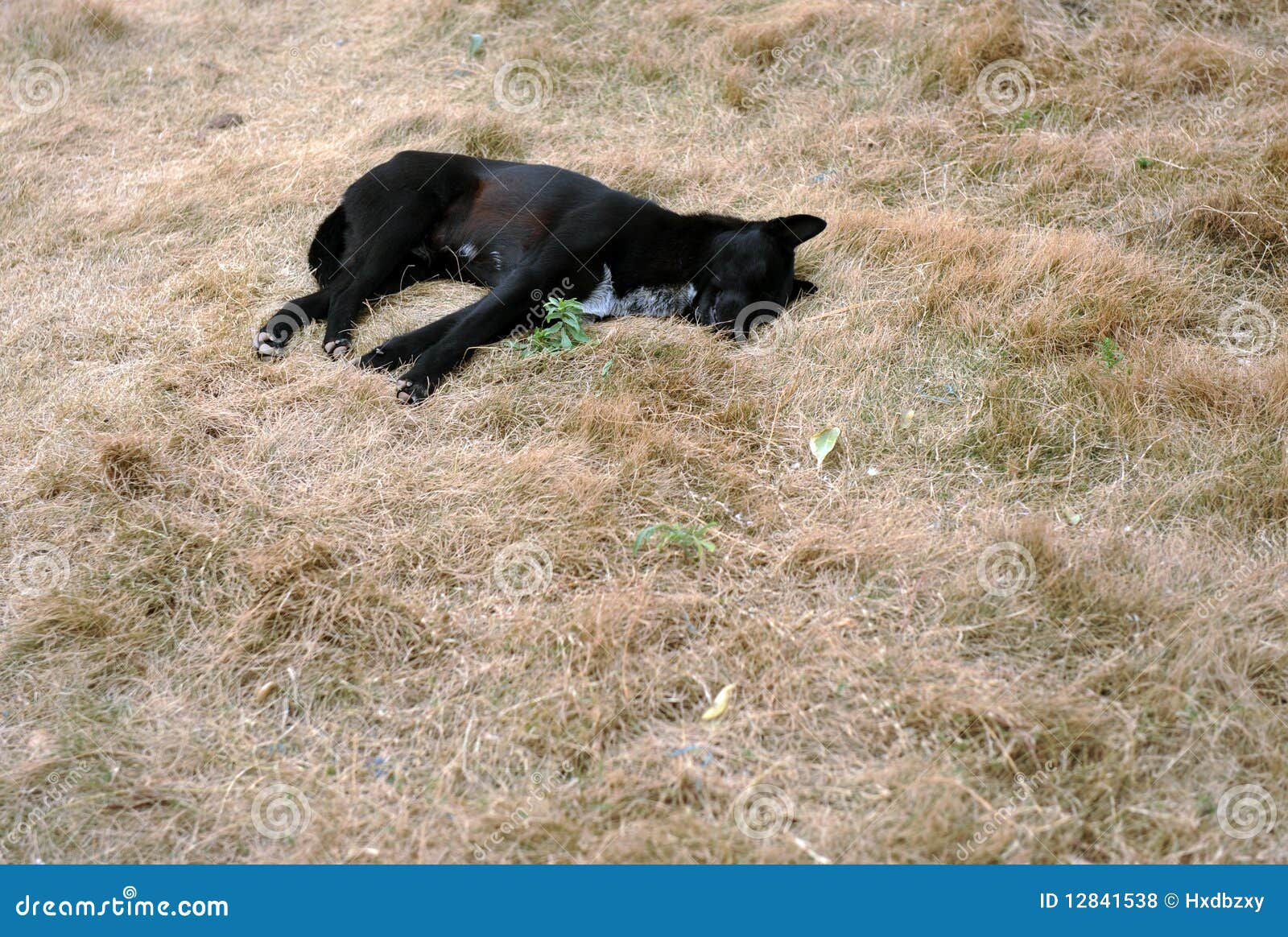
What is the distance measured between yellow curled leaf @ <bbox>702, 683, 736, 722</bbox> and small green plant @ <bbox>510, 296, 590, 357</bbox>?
1770 mm

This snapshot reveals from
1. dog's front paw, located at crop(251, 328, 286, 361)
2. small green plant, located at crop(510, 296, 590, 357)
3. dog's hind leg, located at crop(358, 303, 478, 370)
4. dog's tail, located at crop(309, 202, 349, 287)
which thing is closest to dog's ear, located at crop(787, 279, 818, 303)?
small green plant, located at crop(510, 296, 590, 357)

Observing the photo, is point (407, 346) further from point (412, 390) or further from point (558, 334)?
A: point (558, 334)

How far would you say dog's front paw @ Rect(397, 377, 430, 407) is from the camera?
373 centimetres

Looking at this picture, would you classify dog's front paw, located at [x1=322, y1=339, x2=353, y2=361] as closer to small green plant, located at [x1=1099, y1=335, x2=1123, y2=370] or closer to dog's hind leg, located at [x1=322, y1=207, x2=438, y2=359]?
dog's hind leg, located at [x1=322, y1=207, x2=438, y2=359]

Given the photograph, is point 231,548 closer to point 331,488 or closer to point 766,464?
point 331,488

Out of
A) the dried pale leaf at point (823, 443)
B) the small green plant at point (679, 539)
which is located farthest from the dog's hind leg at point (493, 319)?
the dried pale leaf at point (823, 443)

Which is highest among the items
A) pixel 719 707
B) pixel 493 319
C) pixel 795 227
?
pixel 795 227

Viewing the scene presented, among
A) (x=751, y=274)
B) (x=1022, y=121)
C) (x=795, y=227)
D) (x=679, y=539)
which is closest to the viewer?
(x=679, y=539)

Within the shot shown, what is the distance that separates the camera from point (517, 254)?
4414 mm

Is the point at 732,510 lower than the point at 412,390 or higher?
lower

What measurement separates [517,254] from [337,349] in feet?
2.96

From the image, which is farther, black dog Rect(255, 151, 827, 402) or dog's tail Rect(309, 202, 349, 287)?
dog's tail Rect(309, 202, 349, 287)

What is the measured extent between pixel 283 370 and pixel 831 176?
3.03 m

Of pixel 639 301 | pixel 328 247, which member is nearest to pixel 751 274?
pixel 639 301
